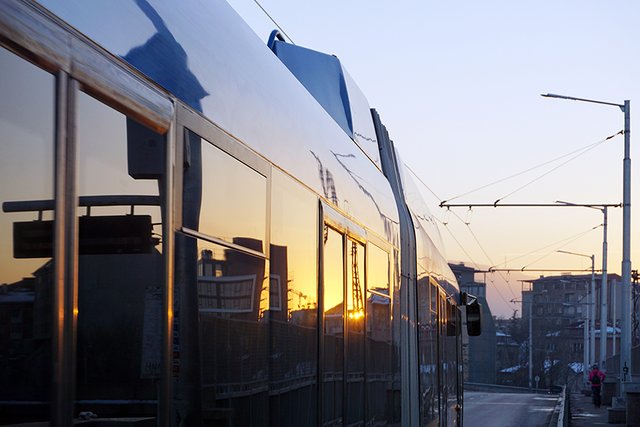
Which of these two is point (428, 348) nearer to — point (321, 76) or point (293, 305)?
point (321, 76)

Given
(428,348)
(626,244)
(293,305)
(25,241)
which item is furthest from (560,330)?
(25,241)

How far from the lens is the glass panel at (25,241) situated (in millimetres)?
2492

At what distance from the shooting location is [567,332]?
152 meters

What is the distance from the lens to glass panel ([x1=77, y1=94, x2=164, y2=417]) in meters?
2.86

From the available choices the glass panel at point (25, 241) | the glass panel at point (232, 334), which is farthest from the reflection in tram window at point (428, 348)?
the glass panel at point (25, 241)

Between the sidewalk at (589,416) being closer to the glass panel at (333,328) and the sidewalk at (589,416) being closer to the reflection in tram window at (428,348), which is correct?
the reflection in tram window at (428,348)

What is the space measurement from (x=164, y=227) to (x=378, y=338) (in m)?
4.49

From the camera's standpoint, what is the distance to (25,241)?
2.58 m

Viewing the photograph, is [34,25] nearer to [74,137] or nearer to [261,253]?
[74,137]

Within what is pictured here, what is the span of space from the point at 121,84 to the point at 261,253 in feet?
4.83

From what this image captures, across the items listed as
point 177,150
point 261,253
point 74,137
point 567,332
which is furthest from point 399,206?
point 567,332

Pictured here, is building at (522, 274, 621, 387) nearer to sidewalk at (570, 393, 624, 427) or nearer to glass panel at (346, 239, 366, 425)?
sidewalk at (570, 393, 624, 427)

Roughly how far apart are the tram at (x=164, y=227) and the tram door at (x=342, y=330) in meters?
0.03

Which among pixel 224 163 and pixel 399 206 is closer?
pixel 224 163
